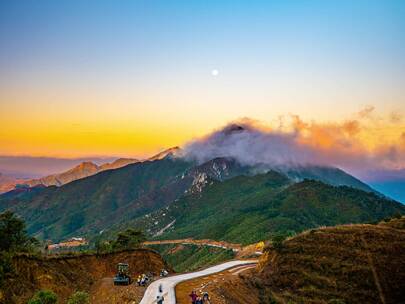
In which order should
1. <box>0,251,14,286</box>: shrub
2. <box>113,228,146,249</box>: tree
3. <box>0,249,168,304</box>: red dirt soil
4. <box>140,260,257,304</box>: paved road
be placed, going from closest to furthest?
<box>140,260,257,304</box>: paved road, <box>0,249,168,304</box>: red dirt soil, <box>0,251,14,286</box>: shrub, <box>113,228,146,249</box>: tree

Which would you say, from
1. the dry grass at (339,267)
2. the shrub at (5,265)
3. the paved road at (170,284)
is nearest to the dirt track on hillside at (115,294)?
the paved road at (170,284)

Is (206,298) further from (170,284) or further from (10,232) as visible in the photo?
(10,232)

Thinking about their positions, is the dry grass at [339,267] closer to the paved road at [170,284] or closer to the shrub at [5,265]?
the paved road at [170,284]

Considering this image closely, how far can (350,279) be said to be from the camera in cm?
6016

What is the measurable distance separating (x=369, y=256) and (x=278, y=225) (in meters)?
101

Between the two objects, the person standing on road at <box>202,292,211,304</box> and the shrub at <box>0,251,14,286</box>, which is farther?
the shrub at <box>0,251,14,286</box>

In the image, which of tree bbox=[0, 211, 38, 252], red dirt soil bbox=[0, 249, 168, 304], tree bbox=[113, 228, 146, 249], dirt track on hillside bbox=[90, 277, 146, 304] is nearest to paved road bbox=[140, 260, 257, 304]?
dirt track on hillside bbox=[90, 277, 146, 304]

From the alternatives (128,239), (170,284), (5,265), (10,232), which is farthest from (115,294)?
(128,239)

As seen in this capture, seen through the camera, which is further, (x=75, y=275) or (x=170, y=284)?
(x=75, y=275)

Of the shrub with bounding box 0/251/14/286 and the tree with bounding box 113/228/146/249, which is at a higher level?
the shrub with bounding box 0/251/14/286

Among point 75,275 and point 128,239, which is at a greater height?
point 128,239

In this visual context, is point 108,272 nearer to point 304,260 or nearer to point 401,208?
point 304,260

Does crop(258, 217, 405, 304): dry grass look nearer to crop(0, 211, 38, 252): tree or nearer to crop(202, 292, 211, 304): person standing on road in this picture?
crop(202, 292, 211, 304): person standing on road

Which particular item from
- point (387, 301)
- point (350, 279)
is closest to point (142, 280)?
point (350, 279)
